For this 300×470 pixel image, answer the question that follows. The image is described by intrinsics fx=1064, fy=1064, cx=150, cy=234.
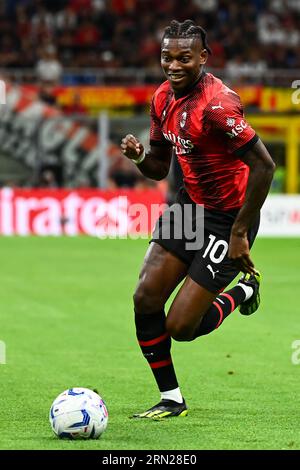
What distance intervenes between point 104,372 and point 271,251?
11.8m

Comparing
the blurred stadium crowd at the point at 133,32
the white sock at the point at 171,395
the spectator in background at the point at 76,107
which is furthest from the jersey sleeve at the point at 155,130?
the blurred stadium crowd at the point at 133,32

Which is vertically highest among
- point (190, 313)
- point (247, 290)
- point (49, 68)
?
point (190, 313)

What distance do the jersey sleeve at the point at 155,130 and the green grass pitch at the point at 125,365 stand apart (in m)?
1.87

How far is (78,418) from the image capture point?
6262mm

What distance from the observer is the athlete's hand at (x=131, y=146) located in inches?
284

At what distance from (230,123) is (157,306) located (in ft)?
4.28

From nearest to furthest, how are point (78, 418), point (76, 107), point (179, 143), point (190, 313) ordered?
1. point (78, 418)
2. point (190, 313)
3. point (179, 143)
4. point (76, 107)

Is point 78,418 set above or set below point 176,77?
below

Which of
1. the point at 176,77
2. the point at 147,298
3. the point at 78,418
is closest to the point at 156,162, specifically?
the point at 176,77

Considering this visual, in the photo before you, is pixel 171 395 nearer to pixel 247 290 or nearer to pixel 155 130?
pixel 247 290

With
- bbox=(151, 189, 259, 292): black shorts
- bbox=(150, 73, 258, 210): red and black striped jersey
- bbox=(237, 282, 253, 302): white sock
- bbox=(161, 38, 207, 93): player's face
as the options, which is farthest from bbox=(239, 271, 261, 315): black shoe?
bbox=(161, 38, 207, 93): player's face

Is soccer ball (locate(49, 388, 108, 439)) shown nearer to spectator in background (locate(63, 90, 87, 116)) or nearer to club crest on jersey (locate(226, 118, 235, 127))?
club crest on jersey (locate(226, 118, 235, 127))

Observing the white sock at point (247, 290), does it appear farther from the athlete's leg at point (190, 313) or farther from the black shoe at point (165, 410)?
the black shoe at point (165, 410)

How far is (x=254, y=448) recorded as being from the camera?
5.99 m
